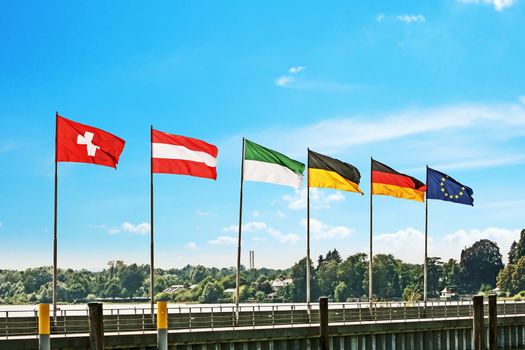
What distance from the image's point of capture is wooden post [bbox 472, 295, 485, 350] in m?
59.6

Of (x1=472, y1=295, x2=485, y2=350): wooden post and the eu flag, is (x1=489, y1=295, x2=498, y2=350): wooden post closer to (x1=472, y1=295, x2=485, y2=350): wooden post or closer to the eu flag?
(x1=472, y1=295, x2=485, y2=350): wooden post

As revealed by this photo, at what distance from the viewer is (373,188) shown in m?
68.1

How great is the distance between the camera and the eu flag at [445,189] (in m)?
72.6

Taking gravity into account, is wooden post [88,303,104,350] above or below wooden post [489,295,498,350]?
above

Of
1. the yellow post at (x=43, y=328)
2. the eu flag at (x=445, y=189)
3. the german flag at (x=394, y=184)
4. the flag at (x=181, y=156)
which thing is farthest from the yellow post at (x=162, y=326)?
the eu flag at (x=445, y=189)

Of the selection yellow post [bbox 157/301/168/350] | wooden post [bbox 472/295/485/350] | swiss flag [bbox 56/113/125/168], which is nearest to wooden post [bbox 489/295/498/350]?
wooden post [bbox 472/295/485/350]

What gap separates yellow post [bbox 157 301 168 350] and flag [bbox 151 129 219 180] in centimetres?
1209

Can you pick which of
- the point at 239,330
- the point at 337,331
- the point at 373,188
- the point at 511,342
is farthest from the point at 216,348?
the point at 511,342

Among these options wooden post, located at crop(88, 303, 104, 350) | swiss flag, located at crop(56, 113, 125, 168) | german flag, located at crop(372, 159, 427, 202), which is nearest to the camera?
wooden post, located at crop(88, 303, 104, 350)

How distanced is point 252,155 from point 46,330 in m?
21.3

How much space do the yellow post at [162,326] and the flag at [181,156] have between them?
39.7ft

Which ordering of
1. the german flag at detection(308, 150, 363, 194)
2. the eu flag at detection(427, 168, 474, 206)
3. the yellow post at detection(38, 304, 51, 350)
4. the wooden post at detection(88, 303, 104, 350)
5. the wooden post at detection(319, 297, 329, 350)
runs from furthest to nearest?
the eu flag at detection(427, 168, 474, 206) < the german flag at detection(308, 150, 363, 194) < the wooden post at detection(319, 297, 329, 350) < the wooden post at detection(88, 303, 104, 350) < the yellow post at detection(38, 304, 51, 350)

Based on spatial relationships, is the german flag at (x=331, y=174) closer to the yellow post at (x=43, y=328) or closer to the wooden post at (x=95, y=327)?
the wooden post at (x=95, y=327)

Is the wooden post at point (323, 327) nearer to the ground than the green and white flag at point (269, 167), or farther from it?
nearer to the ground
